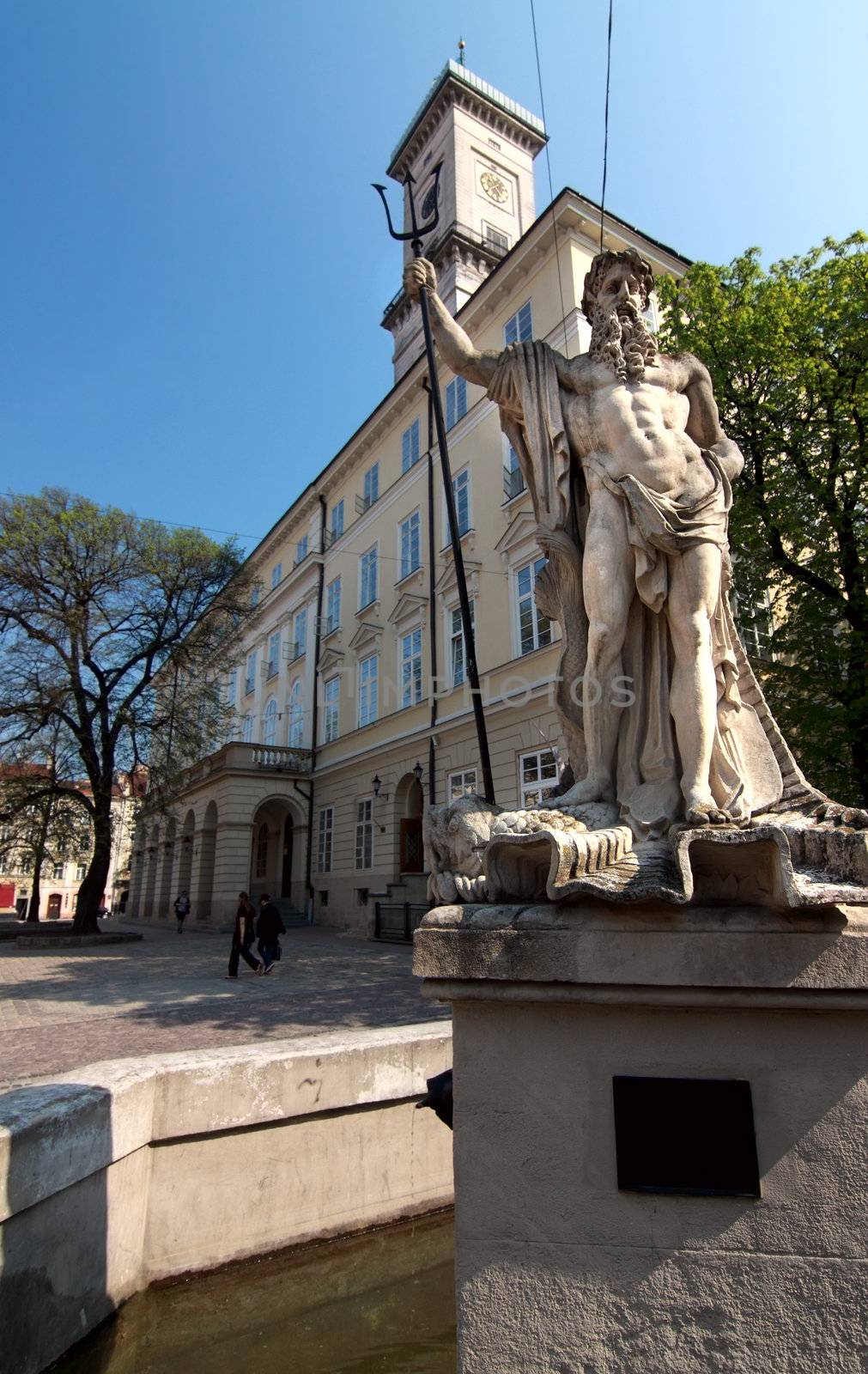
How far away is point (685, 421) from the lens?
3.55 metres

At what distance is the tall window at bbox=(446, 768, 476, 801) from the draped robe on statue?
55.1ft

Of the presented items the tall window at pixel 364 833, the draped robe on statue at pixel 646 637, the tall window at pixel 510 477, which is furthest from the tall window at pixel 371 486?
the draped robe on statue at pixel 646 637

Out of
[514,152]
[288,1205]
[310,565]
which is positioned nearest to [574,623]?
[288,1205]

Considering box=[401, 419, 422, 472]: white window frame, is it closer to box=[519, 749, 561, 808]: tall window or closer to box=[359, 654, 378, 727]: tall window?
box=[359, 654, 378, 727]: tall window

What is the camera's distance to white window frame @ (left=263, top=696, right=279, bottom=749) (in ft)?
114

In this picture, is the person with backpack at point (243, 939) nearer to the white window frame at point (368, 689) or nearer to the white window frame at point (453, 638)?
the white window frame at point (453, 638)

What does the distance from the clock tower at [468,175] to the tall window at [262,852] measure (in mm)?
20752

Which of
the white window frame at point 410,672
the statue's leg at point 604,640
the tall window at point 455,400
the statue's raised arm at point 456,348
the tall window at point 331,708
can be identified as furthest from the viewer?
the tall window at point 331,708

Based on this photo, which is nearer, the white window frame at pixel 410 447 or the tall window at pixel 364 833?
the tall window at pixel 364 833

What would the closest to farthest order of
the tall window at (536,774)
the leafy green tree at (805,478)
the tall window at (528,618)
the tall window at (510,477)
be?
the leafy green tree at (805,478), the tall window at (536,774), the tall window at (528,618), the tall window at (510,477)

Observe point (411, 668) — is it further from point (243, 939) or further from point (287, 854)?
point (287, 854)

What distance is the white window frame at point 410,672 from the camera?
23.8 metres

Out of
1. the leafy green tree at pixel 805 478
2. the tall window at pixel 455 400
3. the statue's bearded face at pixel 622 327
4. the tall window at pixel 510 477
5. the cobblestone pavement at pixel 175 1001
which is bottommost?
the cobblestone pavement at pixel 175 1001

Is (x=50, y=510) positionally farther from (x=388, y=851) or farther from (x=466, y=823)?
(x=466, y=823)
